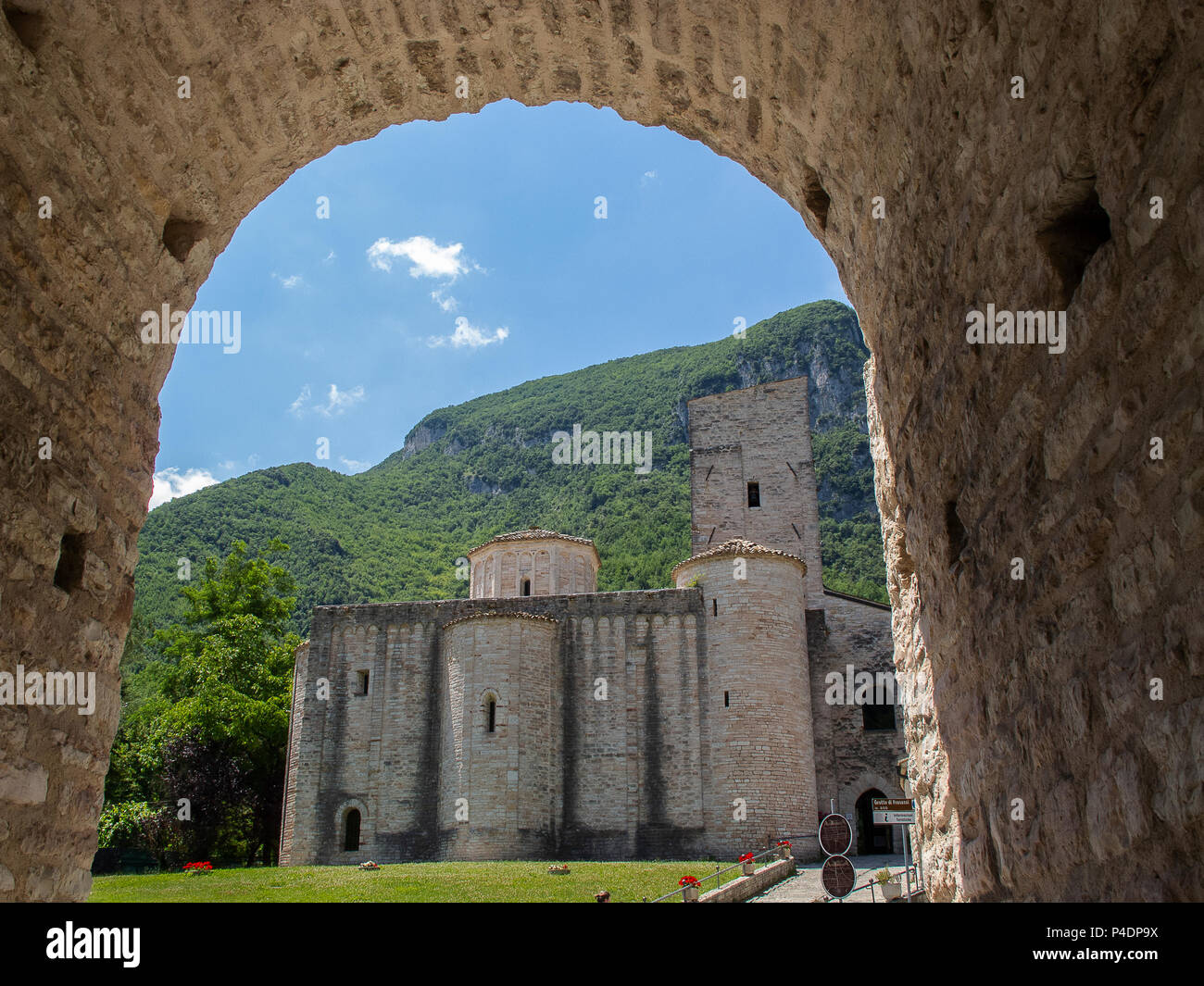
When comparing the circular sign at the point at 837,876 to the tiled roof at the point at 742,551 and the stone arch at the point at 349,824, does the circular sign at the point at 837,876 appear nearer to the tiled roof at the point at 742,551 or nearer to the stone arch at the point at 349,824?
the tiled roof at the point at 742,551

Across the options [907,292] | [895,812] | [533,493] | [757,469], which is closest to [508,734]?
[757,469]

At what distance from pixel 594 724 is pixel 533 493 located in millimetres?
61243

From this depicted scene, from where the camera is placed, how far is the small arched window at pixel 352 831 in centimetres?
2886

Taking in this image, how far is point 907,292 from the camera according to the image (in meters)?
4.88

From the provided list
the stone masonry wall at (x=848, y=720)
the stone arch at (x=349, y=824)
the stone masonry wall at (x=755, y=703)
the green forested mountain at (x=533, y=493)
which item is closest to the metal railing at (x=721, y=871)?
the stone masonry wall at (x=755, y=703)

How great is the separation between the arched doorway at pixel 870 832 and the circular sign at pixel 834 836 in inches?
682

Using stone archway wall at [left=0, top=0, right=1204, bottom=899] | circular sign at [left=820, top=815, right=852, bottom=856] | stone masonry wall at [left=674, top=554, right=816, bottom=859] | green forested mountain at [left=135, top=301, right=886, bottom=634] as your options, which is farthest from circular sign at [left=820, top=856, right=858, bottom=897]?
green forested mountain at [left=135, top=301, right=886, bottom=634]

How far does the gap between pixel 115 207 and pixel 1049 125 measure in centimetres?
436

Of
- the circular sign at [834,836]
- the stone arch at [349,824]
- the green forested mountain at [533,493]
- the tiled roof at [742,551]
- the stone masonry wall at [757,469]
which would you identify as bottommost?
the stone arch at [349,824]

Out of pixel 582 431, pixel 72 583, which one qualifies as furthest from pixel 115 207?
pixel 582 431

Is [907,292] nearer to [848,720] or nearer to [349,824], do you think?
[848,720]

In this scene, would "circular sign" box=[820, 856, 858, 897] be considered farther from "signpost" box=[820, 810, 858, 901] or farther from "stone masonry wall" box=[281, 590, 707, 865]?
"stone masonry wall" box=[281, 590, 707, 865]
